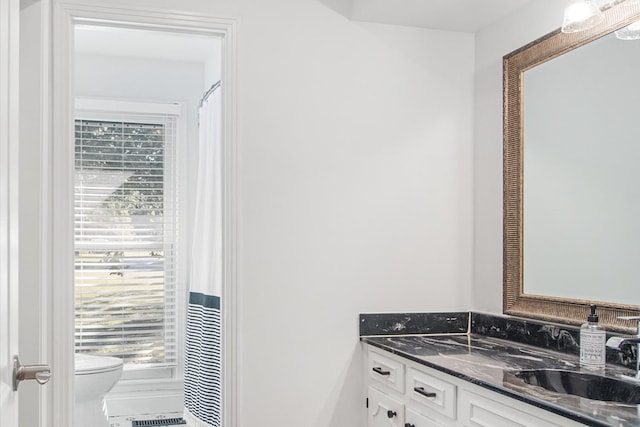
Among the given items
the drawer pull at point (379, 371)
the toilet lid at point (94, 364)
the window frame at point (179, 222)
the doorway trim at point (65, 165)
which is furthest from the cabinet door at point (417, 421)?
the window frame at point (179, 222)

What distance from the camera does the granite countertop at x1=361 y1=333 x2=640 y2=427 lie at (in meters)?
1.71

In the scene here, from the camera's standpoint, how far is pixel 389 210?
3160 mm

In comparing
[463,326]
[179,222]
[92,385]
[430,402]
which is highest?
[179,222]

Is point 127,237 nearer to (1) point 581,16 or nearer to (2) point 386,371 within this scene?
(2) point 386,371

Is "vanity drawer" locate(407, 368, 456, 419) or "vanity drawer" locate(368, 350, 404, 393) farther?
"vanity drawer" locate(368, 350, 404, 393)

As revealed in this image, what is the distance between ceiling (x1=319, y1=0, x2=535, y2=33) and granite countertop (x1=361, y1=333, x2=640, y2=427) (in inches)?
55.3

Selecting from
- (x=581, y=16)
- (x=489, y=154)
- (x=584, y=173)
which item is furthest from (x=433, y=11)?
(x=584, y=173)

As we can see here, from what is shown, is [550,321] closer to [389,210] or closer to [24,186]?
[389,210]

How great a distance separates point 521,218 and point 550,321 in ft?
1.47

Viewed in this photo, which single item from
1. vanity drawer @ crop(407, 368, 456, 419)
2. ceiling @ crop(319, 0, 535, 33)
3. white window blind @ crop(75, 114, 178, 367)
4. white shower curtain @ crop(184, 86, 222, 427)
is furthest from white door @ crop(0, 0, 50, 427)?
white window blind @ crop(75, 114, 178, 367)

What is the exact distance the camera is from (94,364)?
A: 3.98m

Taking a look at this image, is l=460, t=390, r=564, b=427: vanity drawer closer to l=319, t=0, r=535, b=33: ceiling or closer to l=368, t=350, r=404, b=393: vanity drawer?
l=368, t=350, r=404, b=393: vanity drawer

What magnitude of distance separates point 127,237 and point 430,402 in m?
2.96

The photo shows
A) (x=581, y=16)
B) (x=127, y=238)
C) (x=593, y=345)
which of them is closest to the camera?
(x=593, y=345)
